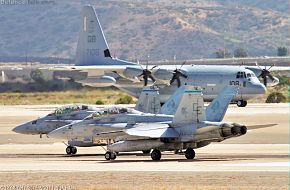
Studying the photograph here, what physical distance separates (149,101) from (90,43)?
43.8 metres

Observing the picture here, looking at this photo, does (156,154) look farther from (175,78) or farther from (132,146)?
(175,78)

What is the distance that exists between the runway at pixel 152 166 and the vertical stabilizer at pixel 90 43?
105 feet

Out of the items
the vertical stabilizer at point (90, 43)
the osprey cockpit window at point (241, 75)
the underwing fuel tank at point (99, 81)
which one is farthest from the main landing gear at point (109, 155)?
the vertical stabilizer at point (90, 43)

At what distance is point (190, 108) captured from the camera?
44.8m

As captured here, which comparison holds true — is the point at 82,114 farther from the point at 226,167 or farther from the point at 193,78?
the point at 193,78

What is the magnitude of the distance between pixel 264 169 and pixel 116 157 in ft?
30.7

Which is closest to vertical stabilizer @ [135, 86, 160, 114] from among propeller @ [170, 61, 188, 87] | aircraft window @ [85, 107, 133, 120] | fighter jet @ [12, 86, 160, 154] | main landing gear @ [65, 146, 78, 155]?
fighter jet @ [12, 86, 160, 154]

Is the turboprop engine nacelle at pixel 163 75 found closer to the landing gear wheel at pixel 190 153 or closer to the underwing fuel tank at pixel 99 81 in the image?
the underwing fuel tank at pixel 99 81

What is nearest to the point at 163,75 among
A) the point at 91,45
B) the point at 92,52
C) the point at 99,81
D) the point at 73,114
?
the point at 99,81

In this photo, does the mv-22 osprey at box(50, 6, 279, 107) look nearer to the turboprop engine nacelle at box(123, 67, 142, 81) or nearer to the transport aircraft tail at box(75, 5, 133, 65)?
the turboprop engine nacelle at box(123, 67, 142, 81)

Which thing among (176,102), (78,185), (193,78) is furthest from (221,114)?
(193,78)

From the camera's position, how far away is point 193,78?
8538cm

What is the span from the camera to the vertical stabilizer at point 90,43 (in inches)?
3688

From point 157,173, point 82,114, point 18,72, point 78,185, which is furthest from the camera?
point 18,72
